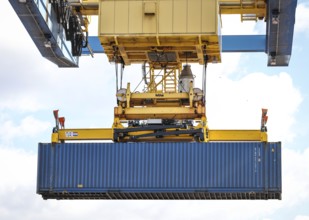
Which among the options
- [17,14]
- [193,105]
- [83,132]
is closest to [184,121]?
[193,105]

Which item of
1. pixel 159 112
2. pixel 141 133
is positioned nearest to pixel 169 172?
pixel 141 133

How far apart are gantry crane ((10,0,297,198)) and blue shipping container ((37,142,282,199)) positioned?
103 centimetres

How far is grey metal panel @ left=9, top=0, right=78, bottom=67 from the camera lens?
41.6 metres

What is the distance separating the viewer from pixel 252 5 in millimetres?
44031

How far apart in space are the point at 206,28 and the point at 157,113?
438cm

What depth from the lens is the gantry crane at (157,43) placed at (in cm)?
4266

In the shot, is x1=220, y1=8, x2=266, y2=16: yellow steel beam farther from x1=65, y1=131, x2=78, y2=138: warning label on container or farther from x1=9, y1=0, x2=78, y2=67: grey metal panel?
x1=65, y1=131, x2=78, y2=138: warning label on container

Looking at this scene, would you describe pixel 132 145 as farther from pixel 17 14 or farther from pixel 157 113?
pixel 17 14

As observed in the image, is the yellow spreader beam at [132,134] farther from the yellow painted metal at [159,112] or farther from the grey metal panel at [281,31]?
the grey metal panel at [281,31]

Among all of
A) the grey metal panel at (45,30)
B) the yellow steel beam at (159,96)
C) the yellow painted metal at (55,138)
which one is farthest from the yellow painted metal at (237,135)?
the grey metal panel at (45,30)

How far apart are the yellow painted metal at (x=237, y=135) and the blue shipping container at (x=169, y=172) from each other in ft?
1.87

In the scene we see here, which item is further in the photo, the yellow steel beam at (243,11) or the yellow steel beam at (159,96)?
the yellow steel beam at (159,96)

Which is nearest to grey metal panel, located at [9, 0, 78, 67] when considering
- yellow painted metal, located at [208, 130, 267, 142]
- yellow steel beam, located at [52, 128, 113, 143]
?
yellow steel beam, located at [52, 128, 113, 143]

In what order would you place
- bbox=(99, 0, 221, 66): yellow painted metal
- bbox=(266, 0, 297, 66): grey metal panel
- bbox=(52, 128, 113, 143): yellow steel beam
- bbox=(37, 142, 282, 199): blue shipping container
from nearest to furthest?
1. bbox=(37, 142, 282, 199): blue shipping container
2. bbox=(266, 0, 297, 66): grey metal panel
3. bbox=(99, 0, 221, 66): yellow painted metal
4. bbox=(52, 128, 113, 143): yellow steel beam
